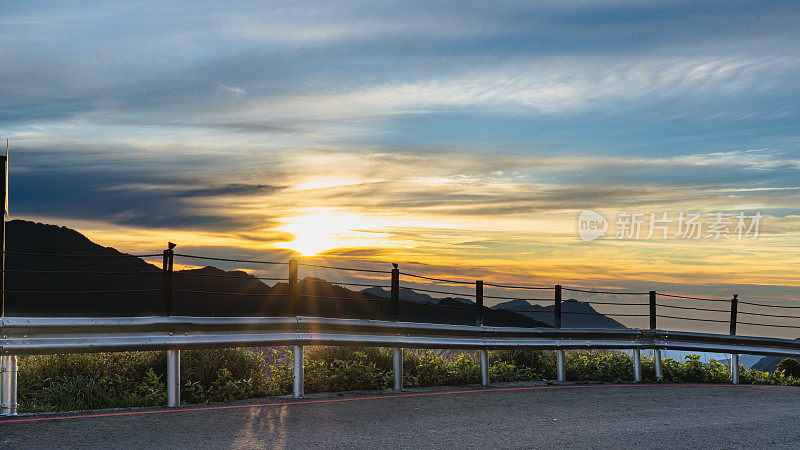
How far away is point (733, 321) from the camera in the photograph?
17562 millimetres

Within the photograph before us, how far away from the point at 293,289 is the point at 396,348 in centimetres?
186

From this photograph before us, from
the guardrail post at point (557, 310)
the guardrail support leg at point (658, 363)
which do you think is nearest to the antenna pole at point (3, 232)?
the guardrail post at point (557, 310)

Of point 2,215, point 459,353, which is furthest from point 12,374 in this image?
point 459,353

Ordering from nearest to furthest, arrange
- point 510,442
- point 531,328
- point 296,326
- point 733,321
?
point 510,442
point 296,326
point 531,328
point 733,321

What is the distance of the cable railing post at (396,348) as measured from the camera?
11891 mm

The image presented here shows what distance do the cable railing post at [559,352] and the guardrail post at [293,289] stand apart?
5.11m

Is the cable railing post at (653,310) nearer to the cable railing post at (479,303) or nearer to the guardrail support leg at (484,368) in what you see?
the cable railing post at (479,303)

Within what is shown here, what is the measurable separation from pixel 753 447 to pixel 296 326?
19.8ft

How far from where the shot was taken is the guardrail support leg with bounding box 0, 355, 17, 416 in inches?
352

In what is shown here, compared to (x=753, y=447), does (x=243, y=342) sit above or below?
above

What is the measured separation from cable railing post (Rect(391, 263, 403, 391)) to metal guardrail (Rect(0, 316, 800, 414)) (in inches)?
0.7

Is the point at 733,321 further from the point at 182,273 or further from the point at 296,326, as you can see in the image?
the point at 182,273

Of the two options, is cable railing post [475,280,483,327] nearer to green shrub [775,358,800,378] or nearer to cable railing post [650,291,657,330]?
cable railing post [650,291,657,330]

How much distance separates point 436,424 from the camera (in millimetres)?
9008
